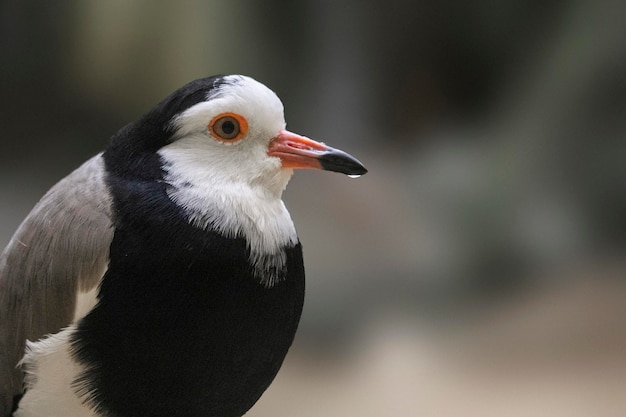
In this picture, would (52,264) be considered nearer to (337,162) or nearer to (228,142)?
(228,142)

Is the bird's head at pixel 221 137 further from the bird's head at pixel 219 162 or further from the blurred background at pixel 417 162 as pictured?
the blurred background at pixel 417 162

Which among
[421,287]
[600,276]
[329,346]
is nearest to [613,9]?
[600,276]

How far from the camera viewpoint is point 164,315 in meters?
0.86

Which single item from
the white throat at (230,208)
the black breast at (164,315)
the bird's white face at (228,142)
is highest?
the bird's white face at (228,142)

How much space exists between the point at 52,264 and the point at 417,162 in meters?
1.18

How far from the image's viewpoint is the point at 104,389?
880 mm

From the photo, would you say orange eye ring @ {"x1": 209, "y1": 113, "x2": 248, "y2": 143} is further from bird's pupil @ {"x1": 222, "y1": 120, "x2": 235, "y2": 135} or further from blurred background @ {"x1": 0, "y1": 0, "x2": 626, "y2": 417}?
blurred background @ {"x1": 0, "y1": 0, "x2": 626, "y2": 417}

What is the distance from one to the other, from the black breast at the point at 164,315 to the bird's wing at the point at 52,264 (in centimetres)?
2

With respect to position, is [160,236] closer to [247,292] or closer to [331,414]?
[247,292]

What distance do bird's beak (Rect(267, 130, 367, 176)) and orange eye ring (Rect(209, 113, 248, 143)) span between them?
4cm

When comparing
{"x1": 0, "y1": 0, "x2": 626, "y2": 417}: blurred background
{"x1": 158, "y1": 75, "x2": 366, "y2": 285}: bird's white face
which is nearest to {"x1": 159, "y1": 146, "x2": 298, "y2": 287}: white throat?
{"x1": 158, "y1": 75, "x2": 366, "y2": 285}: bird's white face

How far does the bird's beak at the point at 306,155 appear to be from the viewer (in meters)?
0.94

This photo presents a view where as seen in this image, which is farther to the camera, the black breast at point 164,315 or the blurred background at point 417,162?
the blurred background at point 417,162

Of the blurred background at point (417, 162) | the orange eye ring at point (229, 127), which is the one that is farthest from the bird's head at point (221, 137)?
the blurred background at point (417, 162)
